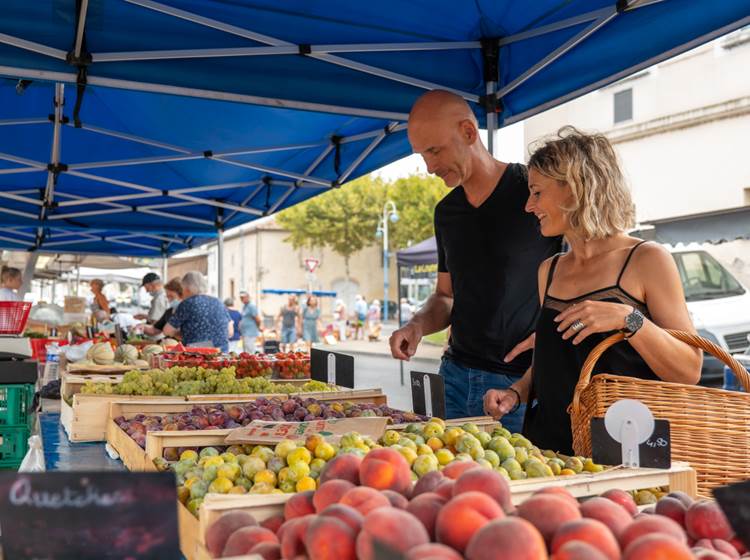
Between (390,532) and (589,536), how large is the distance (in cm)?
24

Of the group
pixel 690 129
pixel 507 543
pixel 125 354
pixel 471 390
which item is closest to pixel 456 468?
pixel 507 543

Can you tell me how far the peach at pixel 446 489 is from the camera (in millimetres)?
1063

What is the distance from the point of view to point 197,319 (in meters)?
6.86

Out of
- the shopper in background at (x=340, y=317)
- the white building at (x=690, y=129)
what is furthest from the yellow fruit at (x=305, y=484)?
the shopper in background at (x=340, y=317)

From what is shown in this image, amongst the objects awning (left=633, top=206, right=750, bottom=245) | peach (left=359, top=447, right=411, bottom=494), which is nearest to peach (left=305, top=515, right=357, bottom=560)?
peach (left=359, top=447, right=411, bottom=494)

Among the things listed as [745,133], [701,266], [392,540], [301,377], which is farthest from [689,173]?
[392,540]

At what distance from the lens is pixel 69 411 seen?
3.23 m

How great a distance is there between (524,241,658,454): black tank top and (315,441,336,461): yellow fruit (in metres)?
0.81

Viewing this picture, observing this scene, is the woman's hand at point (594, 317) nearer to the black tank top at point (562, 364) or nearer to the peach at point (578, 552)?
the black tank top at point (562, 364)

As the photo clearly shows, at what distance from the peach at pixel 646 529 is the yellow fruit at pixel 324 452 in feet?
2.74

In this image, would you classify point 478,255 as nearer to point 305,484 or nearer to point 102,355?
point 305,484

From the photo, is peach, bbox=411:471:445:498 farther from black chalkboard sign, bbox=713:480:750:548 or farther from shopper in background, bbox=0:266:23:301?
shopper in background, bbox=0:266:23:301

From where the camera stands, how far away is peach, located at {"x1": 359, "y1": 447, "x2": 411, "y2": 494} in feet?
3.85

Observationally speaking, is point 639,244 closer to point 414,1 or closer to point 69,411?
point 414,1
